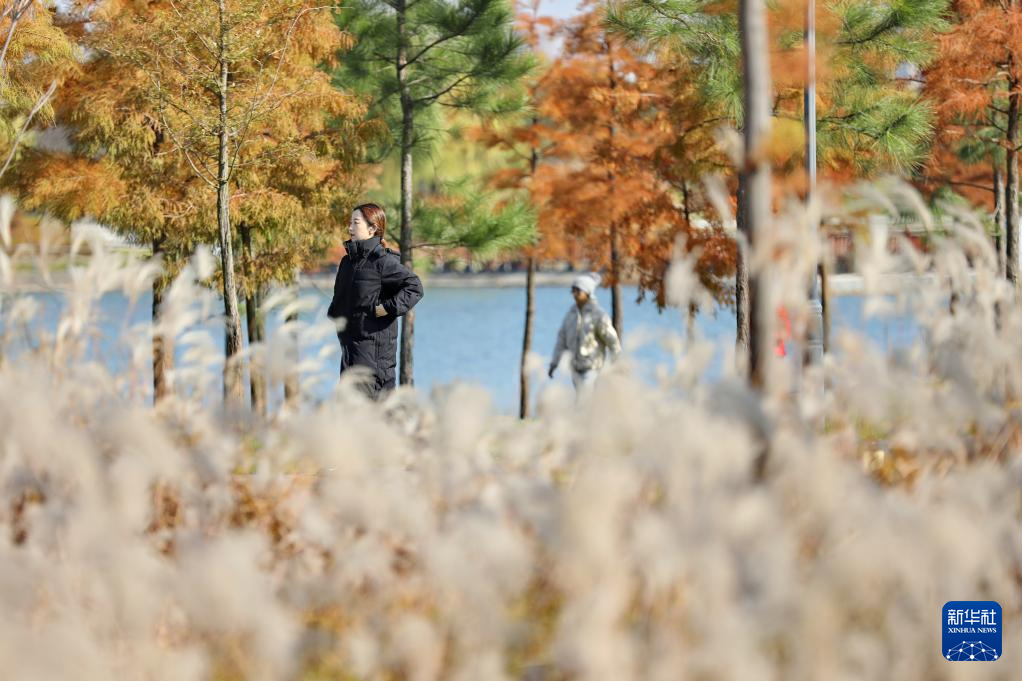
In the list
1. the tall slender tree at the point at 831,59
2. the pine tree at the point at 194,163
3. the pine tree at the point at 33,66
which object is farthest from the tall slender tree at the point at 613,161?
the pine tree at the point at 33,66

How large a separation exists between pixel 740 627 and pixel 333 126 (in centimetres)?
1394

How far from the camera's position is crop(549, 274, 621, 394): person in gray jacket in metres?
9.78

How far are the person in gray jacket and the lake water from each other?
435mm

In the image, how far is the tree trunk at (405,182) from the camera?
17172 millimetres

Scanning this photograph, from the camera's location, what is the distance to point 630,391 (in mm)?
3602

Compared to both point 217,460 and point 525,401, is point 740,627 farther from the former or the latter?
point 525,401

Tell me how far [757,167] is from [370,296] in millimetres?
3633

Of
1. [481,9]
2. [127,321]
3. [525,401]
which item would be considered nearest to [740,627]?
[127,321]

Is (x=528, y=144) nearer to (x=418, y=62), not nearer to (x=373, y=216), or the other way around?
(x=418, y=62)

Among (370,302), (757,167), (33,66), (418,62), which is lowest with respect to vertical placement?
(370,302)

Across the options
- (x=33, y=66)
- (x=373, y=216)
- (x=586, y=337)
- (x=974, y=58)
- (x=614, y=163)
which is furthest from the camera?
(x=614, y=163)

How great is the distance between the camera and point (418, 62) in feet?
58.4

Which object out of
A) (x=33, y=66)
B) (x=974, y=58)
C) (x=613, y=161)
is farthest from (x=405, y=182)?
(x=974, y=58)

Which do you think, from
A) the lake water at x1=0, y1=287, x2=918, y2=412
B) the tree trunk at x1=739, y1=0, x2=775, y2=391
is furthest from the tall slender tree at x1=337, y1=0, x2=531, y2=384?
the tree trunk at x1=739, y1=0, x2=775, y2=391
